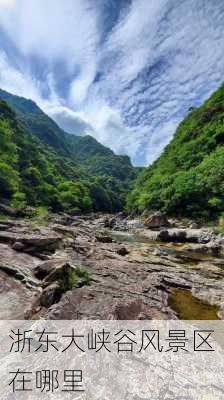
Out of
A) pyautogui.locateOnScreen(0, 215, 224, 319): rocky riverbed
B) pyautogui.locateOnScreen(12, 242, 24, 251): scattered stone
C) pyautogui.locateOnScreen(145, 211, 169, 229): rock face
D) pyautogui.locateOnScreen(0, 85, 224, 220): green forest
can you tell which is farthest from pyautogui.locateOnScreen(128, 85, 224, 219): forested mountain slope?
pyautogui.locateOnScreen(12, 242, 24, 251): scattered stone

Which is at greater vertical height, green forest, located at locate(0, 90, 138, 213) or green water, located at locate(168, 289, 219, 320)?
green forest, located at locate(0, 90, 138, 213)

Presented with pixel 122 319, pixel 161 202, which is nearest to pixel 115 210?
pixel 161 202

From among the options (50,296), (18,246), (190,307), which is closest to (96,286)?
(50,296)

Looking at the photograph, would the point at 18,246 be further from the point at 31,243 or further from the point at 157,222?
the point at 157,222

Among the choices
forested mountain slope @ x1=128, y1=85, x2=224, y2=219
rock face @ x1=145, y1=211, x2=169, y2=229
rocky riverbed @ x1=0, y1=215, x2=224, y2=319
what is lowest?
rocky riverbed @ x1=0, y1=215, x2=224, y2=319

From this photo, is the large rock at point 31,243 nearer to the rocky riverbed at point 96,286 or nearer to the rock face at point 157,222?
the rocky riverbed at point 96,286

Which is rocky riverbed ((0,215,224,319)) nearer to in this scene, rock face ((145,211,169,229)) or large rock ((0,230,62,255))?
large rock ((0,230,62,255))

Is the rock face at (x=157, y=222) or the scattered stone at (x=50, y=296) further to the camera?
the rock face at (x=157, y=222)

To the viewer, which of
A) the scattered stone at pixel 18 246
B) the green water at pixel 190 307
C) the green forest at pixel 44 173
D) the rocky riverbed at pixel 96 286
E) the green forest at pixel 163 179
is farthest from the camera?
the green forest at pixel 44 173

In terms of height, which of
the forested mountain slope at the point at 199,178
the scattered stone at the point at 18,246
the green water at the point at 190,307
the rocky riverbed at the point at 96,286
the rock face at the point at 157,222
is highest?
the forested mountain slope at the point at 199,178

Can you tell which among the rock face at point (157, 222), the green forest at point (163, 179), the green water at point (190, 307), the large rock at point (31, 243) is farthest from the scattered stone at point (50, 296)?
the rock face at point (157, 222)

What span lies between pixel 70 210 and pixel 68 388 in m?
58.6

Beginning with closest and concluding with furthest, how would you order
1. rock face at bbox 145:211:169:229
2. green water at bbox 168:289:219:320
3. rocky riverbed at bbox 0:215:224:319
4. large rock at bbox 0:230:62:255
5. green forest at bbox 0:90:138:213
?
1. rocky riverbed at bbox 0:215:224:319
2. green water at bbox 168:289:219:320
3. large rock at bbox 0:230:62:255
4. green forest at bbox 0:90:138:213
5. rock face at bbox 145:211:169:229

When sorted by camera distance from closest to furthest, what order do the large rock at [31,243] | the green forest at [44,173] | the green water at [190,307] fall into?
the green water at [190,307], the large rock at [31,243], the green forest at [44,173]
